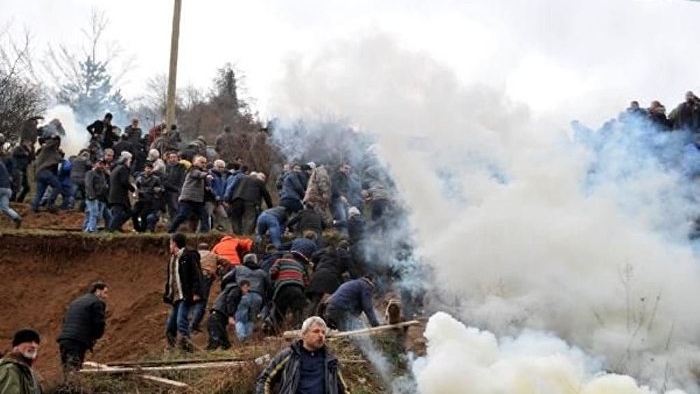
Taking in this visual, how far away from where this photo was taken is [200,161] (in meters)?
18.4

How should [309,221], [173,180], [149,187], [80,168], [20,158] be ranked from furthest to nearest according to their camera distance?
[20,158]
[80,168]
[173,180]
[149,187]
[309,221]

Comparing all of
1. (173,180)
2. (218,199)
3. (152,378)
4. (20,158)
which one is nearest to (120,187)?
(173,180)

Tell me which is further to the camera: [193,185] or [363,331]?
[193,185]

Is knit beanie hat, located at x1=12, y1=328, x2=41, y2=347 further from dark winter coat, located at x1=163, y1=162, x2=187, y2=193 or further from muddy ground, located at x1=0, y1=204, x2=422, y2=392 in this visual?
dark winter coat, located at x1=163, y1=162, x2=187, y2=193

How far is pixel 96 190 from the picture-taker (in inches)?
752

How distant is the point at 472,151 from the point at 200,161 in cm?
538

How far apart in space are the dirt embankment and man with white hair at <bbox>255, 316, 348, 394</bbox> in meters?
10.3

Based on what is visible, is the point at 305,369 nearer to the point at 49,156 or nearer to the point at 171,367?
the point at 171,367

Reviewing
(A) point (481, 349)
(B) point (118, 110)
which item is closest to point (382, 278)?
(A) point (481, 349)

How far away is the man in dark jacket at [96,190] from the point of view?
19062 mm

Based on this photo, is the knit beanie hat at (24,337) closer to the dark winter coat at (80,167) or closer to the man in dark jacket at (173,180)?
the man in dark jacket at (173,180)

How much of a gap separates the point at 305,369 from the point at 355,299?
473cm

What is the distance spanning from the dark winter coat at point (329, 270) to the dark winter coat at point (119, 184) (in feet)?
17.4

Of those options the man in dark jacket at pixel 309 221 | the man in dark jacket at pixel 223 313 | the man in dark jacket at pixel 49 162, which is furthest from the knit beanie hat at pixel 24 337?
the man in dark jacket at pixel 49 162
